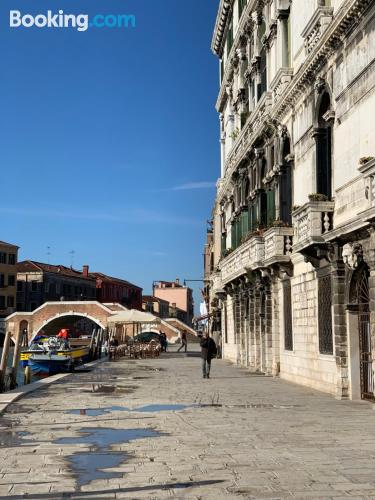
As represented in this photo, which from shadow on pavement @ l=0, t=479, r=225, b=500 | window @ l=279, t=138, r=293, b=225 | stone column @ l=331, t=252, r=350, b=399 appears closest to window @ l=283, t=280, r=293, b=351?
window @ l=279, t=138, r=293, b=225

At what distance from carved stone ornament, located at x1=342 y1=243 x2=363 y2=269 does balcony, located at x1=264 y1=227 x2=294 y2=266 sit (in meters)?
4.39

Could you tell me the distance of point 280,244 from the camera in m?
18.7

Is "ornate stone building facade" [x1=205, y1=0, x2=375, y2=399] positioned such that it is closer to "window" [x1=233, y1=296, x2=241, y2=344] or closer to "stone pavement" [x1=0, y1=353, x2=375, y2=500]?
"window" [x1=233, y1=296, x2=241, y2=344]

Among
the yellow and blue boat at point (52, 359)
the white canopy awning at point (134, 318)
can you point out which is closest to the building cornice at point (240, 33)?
the white canopy awning at point (134, 318)

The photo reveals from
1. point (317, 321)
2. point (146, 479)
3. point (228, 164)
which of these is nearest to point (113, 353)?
point (228, 164)

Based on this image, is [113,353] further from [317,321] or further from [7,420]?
[7,420]

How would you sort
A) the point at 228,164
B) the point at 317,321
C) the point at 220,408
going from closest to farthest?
the point at 220,408 → the point at 317,321 → the point at 228,164

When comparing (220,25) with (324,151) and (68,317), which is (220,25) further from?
(68,317)

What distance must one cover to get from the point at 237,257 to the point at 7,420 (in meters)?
14.5

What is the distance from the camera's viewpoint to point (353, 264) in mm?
13391

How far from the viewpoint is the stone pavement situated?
6289 mm

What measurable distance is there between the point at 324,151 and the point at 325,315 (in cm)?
387

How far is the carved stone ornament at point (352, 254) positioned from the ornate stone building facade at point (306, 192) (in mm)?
26

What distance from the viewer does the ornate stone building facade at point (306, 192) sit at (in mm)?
13289
